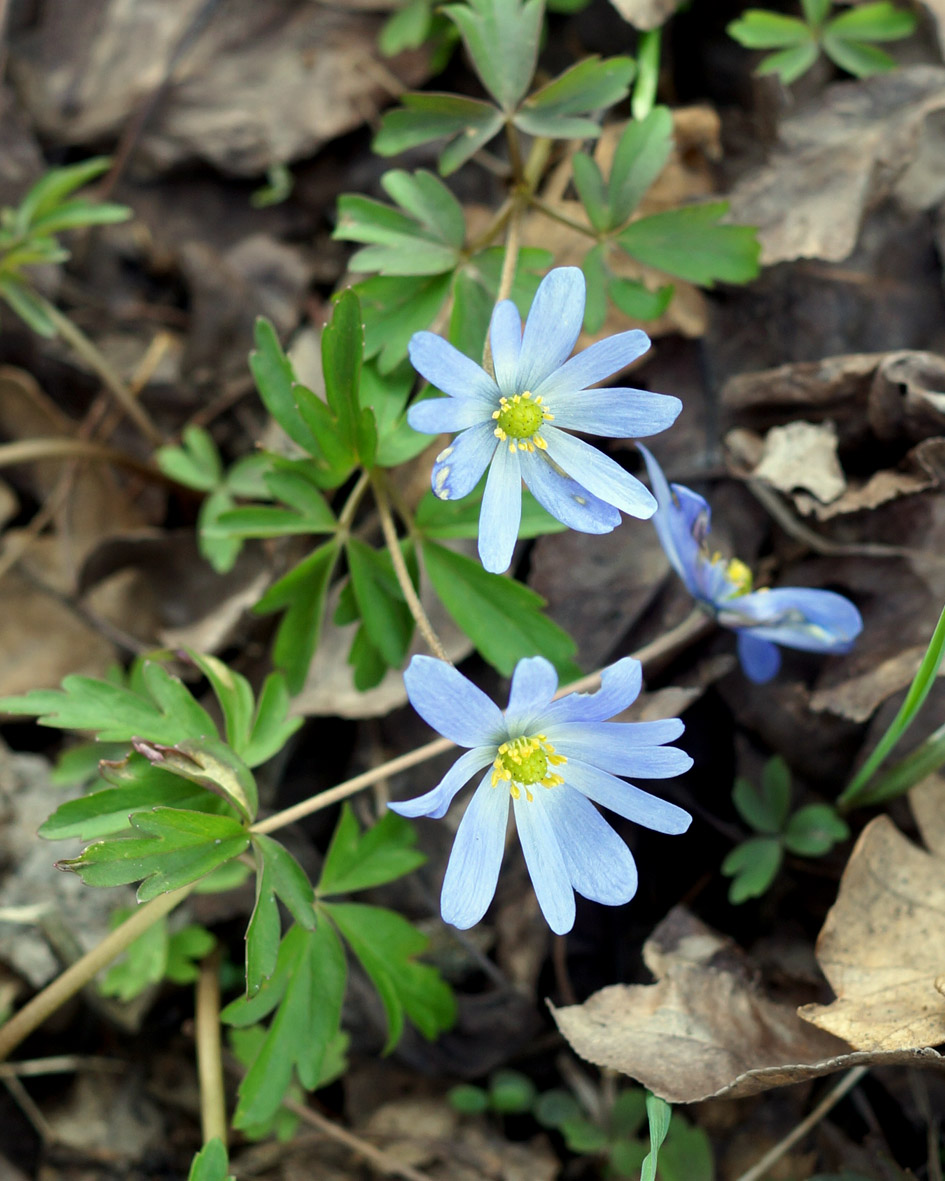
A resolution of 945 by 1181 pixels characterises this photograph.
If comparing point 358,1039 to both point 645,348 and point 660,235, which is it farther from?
point 660,235

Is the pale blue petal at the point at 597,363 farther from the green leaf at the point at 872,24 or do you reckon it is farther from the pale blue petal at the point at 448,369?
the green leaf at the point at 872,24

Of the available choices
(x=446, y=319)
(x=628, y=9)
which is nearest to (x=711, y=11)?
(x=628, y=9)

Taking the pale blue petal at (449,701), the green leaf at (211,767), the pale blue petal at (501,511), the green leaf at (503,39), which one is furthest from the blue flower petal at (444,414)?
the green leaf at (503,39)

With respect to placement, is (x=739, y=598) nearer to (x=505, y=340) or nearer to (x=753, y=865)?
(x=753, y=865)

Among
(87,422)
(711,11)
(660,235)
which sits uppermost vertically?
(711,11)

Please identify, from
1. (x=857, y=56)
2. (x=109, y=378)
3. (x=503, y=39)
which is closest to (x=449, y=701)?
(x=503, y=39)

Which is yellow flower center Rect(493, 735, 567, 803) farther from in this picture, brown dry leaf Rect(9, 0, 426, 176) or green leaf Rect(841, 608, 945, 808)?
brown dry leaf Rect(9, 0, 426, 176)

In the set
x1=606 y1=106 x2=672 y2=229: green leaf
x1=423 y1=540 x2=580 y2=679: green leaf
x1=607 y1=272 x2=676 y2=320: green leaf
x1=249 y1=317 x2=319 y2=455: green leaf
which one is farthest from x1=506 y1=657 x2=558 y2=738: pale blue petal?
x1=606 y1=106 x2=672 y2=229: green leaf
